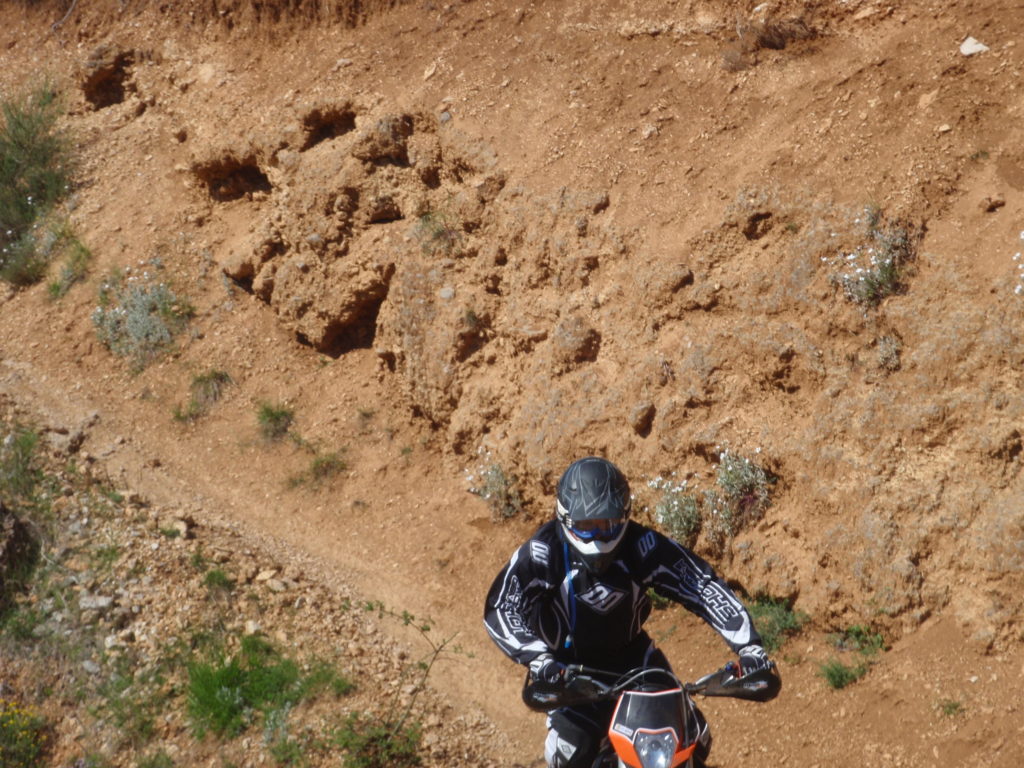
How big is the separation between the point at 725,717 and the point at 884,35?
511cm

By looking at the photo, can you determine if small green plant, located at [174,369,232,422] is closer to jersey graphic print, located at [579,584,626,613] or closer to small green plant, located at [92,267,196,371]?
small green plant, located at [92,267,196,371]

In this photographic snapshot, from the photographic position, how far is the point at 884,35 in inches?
289

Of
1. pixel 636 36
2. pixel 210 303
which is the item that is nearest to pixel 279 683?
pixel 210 303

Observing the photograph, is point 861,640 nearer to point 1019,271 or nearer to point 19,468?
A: point 1019,271

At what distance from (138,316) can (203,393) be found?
49.3 inches

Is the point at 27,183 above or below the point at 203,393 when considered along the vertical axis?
above

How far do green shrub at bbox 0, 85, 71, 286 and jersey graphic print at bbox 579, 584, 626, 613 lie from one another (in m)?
8.67

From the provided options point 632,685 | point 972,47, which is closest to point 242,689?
point 632,685

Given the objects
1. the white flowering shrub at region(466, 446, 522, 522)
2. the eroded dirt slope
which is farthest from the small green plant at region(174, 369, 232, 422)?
the white flowering shrub at region(466, 446, 522, 522)

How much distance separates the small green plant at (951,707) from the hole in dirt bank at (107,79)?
10877mm

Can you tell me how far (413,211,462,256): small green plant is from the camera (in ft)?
27.1

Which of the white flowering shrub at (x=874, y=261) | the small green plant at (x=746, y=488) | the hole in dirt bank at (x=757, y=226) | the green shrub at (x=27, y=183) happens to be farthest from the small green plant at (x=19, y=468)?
the white flowering shrub at (x=874, y=261)

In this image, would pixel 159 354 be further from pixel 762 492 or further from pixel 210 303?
pixel 762 492

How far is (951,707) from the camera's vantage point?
502cm
